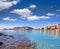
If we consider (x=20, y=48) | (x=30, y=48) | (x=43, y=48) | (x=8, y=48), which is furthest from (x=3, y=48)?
(x=43, y=48)

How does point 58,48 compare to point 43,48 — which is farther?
point 58,48

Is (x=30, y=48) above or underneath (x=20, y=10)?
underneath

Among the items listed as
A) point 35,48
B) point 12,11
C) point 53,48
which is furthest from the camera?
point 12,11

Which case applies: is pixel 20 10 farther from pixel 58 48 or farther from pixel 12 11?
pixel 58 48

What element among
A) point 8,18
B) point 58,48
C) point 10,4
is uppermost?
point 10,4

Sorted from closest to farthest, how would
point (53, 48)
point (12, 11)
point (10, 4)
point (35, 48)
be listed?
point (35, 48), point (53, 48), point (10, 4), point (12, 11)

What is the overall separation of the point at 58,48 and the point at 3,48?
16.4 feet

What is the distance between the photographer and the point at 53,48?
1164cm

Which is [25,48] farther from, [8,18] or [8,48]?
[8,18]

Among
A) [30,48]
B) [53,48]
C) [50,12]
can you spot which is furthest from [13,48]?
[50,12]

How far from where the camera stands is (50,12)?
15.8m

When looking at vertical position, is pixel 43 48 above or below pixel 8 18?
below

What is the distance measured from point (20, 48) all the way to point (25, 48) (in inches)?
17.0

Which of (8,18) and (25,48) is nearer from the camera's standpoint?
(25,48)
